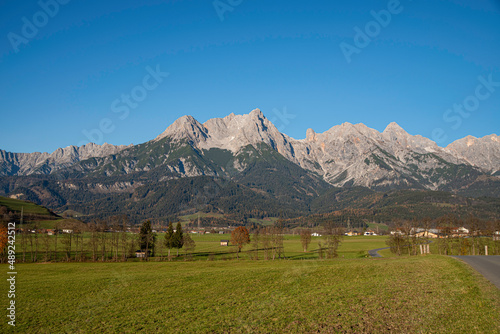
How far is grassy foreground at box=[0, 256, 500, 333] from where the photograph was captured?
18438 millimetres

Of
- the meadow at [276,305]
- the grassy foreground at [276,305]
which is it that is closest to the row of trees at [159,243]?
the meadow at [276,305]

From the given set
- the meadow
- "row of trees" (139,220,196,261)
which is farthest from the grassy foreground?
"row of trees" (139,220,196,261)

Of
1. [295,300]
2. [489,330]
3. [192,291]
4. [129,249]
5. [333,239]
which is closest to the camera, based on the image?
[489,330]

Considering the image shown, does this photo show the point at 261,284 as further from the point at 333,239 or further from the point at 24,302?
the point at 333,239

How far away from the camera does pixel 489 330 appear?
1652 cm

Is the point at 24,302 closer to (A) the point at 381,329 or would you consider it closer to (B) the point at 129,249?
(A) the point at 381,329

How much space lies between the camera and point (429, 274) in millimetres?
33250

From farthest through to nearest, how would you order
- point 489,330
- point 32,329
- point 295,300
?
1. point 295,300
2. point 32,329
3. point 489,330

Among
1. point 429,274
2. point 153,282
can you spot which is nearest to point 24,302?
point 153,282

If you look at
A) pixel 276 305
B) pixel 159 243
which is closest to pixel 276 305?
pixel 276 305

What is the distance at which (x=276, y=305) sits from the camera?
23375 millimetres

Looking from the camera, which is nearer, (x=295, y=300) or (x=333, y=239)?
(x=295, y=300)

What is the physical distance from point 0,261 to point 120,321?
70828 millimetres

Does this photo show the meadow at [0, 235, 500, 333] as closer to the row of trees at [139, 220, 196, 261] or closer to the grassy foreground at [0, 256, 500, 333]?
the grassy foreground at [0, 256, 500, 333]
